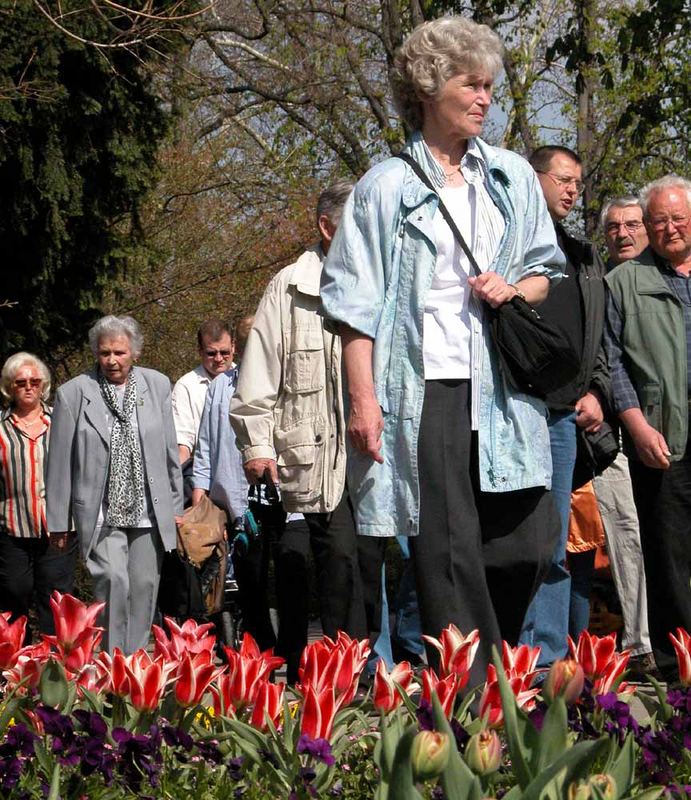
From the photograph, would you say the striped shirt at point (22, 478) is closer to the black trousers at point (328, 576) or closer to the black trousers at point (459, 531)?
the black trousers at point (328, 576)

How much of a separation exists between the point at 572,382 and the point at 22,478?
143 inches

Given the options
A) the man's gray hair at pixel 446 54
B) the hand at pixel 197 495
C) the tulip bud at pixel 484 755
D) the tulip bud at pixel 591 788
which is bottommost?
the tulip bud at pixel 591 788

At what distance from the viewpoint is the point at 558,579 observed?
19.8ft

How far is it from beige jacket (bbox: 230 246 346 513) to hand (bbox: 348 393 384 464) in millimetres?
2095

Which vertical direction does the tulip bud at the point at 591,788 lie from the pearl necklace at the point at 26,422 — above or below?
below

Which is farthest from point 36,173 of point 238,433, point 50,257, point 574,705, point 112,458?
point 574,705

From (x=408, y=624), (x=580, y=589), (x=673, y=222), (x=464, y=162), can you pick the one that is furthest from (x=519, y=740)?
(x=580, y=589)

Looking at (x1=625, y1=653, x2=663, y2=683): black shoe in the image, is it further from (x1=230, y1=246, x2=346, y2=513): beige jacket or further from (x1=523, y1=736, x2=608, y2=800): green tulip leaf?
(x1=523, y1=736, x2=608, y2=800): green tulip leaf

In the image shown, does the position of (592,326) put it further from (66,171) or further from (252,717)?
(66,171)

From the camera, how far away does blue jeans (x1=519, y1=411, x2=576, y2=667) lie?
599 centimetres

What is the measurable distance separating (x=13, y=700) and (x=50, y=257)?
6999 mm

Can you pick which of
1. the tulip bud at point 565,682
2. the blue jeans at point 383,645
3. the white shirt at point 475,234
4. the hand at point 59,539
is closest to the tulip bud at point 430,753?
the tulip bud at point 565,682

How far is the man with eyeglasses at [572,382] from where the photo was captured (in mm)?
6020

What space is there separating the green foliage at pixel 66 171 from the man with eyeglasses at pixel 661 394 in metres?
4.39
